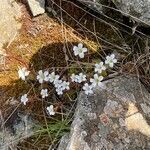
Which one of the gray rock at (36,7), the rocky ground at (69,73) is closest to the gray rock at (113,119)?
the rocky ground at (69,73)

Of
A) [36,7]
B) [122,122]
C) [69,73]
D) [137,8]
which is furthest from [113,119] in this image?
[36,7]

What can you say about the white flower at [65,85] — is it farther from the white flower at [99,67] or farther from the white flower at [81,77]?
the white flower at [99,67]

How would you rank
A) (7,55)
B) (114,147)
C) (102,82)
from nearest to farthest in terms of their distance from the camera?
(114,147)
(102,82)
(7,55)

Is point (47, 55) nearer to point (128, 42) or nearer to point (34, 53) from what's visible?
point (34, 53)

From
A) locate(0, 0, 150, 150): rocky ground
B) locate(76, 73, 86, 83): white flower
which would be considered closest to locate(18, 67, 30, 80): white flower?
locate(0, 0, 150, 150): rocky ground

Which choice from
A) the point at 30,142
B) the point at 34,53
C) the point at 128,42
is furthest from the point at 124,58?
the point at 30,142

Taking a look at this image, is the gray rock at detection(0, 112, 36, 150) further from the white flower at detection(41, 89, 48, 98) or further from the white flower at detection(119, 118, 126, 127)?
the white flower at detection(119, 118, 126, 127)
